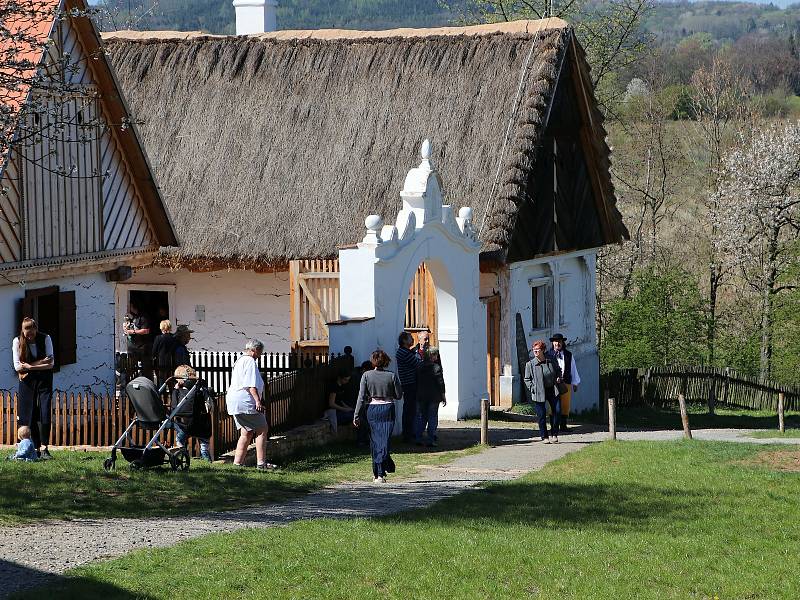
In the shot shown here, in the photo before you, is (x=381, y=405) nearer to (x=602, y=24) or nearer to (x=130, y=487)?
(x=130, y=487)

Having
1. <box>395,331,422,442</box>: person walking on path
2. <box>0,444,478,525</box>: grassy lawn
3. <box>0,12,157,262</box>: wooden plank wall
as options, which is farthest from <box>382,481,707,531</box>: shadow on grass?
<box>0,12,157,262</box>: wooden plank wall

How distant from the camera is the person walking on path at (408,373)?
20156mm

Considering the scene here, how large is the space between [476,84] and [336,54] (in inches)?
147

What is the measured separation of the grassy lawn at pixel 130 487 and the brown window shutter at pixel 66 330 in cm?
392

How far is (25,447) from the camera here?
15.5m

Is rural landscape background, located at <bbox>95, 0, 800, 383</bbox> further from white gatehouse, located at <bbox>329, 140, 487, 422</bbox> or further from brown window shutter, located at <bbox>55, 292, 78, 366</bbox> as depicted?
brown window shutter, located at <bbox>55, 292, 78, 366</bbox>

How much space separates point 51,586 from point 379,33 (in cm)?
2276

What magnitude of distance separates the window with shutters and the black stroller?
14.9 ft

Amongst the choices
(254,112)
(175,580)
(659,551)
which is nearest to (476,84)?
(254,112)

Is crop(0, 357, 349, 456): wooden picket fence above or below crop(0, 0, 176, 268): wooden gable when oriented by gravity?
below

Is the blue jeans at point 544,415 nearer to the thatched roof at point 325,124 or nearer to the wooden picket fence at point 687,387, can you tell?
the thatched roof at point 325,124

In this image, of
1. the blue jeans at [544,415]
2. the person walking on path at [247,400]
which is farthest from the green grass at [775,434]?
the person walking on path at [247,400]

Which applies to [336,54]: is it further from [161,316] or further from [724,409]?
[724,409]

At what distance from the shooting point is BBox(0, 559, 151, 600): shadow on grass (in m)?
9.71
